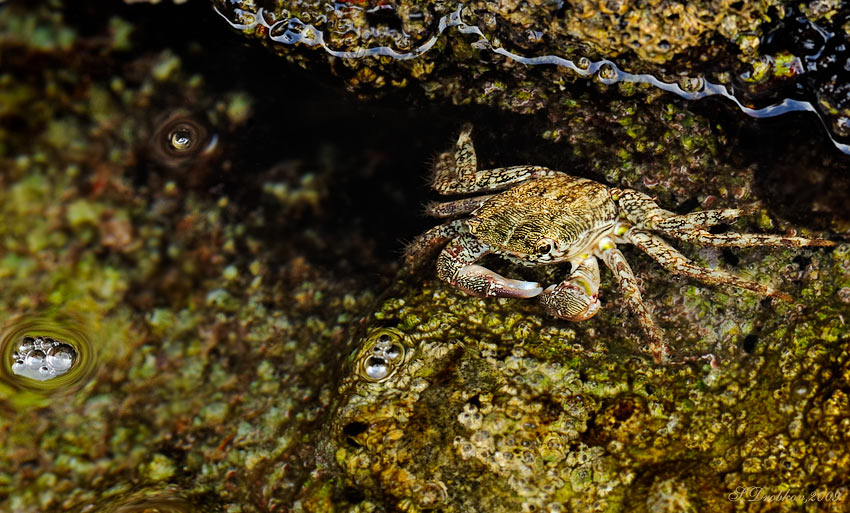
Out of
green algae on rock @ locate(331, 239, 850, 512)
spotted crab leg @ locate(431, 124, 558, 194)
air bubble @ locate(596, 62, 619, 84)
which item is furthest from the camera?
spotted crab leg @ locate(431, 124, 558, 194)

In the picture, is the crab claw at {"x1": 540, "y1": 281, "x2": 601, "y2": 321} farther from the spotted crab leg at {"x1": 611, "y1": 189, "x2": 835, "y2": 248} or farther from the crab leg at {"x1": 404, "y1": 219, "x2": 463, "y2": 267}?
the crab leg at {"x1": 404, "y1": 219, "x2": 463, "y2": 267}

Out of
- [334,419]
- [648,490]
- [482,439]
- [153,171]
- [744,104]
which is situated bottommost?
[648,490]

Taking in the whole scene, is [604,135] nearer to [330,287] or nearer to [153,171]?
[330,287]

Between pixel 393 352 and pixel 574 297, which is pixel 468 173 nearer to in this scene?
pixel 574 297

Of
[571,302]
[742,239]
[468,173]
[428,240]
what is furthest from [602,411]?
[468,173]

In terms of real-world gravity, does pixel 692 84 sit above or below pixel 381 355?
above

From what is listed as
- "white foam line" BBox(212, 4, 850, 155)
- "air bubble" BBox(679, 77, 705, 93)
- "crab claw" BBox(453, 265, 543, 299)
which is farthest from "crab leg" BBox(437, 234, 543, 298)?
"air bubble" BBox(679, 77, 705, 93)

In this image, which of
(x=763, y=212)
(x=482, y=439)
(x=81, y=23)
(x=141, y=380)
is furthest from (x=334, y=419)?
(x=81, y=23)
